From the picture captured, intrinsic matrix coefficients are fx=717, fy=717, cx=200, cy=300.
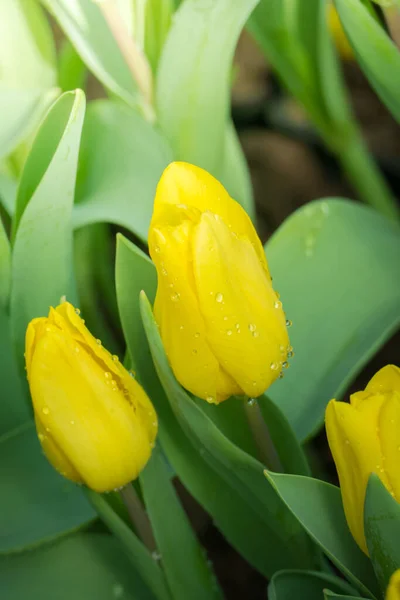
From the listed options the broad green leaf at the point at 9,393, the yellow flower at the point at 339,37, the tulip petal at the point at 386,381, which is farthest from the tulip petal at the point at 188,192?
the yellow flower at the point at 339,37

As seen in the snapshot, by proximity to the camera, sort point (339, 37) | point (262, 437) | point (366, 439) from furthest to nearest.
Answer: point (339, 37) → point (262, 437) → point (366, 439)

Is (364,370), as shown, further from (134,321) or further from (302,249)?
(134,321)

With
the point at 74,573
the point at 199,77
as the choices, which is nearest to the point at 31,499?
the point at 74,573

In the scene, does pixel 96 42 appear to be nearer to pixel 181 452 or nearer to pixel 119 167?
pixel 119 167

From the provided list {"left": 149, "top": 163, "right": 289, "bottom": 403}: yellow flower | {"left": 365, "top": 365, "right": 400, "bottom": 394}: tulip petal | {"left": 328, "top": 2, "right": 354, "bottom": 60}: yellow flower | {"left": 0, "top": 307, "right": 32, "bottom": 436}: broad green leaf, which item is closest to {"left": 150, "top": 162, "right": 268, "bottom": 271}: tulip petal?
{"left": 149, "top": 163, "right": 289, "bottom": 403}: yellow flower

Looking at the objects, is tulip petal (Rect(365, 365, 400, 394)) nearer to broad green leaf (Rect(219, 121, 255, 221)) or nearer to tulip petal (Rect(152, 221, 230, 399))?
tulip petal (Rect(152, 221, 230, 399))

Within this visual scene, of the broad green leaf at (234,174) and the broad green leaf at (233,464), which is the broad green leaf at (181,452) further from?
the broad green leaf at (234,174)

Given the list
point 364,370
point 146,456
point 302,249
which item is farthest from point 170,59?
point 364,370
